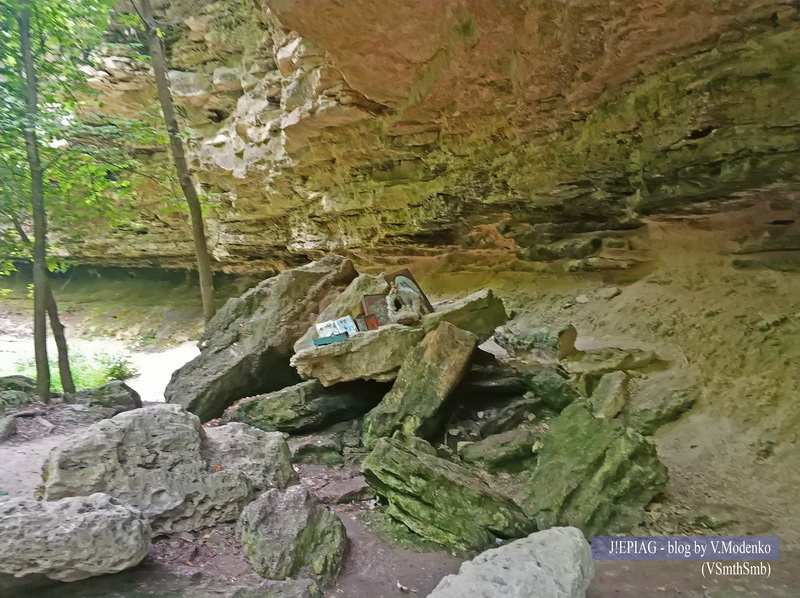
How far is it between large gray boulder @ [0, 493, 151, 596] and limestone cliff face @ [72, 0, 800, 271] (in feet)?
16.7

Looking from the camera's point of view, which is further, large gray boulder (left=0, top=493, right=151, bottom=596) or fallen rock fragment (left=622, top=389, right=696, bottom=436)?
fallen rock fragment (left=622, top=389, right=696, bottom=436)

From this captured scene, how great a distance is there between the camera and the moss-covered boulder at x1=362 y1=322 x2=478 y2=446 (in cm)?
489

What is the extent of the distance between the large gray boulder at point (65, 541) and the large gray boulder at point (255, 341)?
288cm

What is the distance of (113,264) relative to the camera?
1708 centimetres

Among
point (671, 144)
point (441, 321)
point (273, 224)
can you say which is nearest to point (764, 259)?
point (671, 144)

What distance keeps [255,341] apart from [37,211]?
3190 mm

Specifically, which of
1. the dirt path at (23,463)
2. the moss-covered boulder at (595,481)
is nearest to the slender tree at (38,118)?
the dirt path at (23,463)

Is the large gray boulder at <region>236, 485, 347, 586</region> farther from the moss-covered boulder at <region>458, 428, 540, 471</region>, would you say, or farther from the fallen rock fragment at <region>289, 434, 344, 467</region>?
the moss-covered boulder at <region>458, 428, 540, 471</region>

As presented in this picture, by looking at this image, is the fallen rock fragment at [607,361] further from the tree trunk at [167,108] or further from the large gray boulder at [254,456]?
the tree trunk at [167,108]

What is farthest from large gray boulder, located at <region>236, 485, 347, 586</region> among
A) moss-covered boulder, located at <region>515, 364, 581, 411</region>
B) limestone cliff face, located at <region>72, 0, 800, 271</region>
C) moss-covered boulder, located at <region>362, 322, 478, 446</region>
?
limestone cliff face, located at <region>72, 0, 800, 271</region>

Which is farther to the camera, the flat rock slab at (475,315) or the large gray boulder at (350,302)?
the large gray boulder at (350,302)

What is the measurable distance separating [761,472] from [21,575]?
554 cm

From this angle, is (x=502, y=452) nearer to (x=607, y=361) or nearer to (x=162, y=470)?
(x=607, y=361)

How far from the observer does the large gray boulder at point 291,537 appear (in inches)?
119
